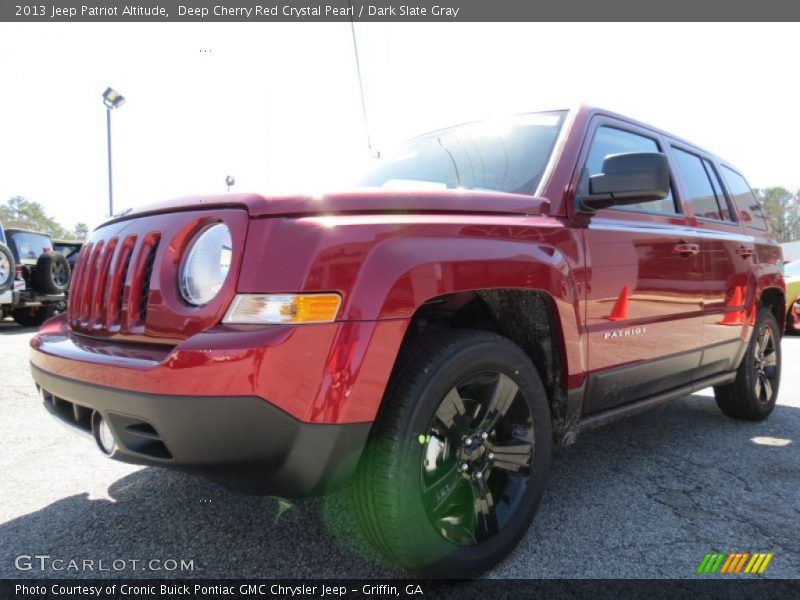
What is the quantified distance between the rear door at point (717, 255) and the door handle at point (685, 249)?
10cm

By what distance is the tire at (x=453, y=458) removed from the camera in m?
1.58

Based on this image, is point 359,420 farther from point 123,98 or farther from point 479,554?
point 123,98

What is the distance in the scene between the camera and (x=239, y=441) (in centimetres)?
143

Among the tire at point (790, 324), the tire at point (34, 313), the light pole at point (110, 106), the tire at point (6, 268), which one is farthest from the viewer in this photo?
the light pole at point (110, 106)

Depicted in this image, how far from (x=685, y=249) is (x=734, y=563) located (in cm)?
152

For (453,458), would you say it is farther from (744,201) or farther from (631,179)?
(744,201)

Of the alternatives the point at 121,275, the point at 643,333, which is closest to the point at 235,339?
the point at 121,275

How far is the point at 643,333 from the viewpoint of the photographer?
8.35ft

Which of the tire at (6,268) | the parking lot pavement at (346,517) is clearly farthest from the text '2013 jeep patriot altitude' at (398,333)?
the tire at (6,268)

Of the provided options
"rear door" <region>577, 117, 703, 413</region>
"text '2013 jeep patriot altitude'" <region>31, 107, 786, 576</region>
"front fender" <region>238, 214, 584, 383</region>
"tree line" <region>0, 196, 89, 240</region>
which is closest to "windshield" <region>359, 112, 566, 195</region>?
"text '2013 jeep patriot altitude'" <region>31, 107, 786, 576</region>

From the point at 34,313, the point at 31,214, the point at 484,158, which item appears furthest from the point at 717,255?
the point at 31,214

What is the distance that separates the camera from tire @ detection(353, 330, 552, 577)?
158 centimetres

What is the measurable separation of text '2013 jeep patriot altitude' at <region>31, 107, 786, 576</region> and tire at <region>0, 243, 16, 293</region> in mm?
8517

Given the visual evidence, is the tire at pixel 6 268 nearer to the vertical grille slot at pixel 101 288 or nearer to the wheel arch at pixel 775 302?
the vertical grille slot at pixel 101 288
